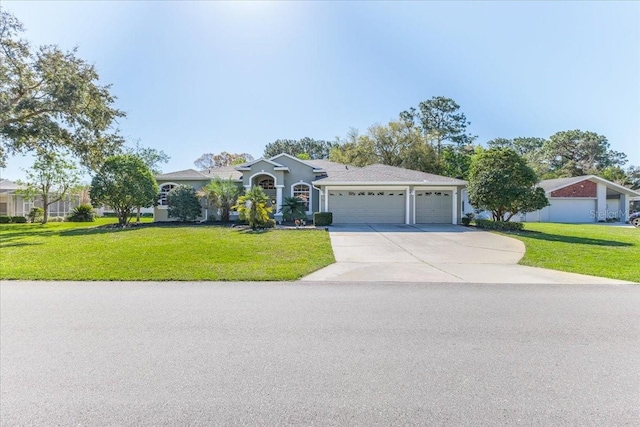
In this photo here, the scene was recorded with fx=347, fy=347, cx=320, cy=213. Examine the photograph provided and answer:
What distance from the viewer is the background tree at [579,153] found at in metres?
48.8

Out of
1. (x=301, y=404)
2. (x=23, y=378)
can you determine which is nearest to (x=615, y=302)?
(x=301, y=404)

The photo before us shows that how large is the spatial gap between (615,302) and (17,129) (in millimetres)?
27457

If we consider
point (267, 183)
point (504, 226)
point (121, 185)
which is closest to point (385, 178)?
point (504, 226)

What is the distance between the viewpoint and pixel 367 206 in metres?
21.8

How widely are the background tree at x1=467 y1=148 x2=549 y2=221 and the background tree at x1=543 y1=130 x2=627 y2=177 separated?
1472 inches

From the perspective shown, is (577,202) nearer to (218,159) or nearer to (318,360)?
(318,360)

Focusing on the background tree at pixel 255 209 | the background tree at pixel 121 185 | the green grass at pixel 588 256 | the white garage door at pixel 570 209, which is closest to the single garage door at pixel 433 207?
the green grass at pixel 588 256

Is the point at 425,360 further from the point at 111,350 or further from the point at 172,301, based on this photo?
the point at 172,301

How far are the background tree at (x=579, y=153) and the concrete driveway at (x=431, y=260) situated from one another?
43189mm

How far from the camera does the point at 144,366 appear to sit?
134 inches

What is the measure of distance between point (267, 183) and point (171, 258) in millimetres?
14155

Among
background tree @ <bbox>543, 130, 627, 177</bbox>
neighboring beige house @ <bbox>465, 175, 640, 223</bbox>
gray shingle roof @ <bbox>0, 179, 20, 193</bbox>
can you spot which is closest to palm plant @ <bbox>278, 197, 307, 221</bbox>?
neighboring beige house @ <bbox>465, 175, 640, 223</bbox>

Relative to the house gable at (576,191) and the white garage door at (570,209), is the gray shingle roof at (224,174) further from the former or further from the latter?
the house gable at (576,191)

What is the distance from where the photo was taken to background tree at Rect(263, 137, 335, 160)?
60.1 meters
